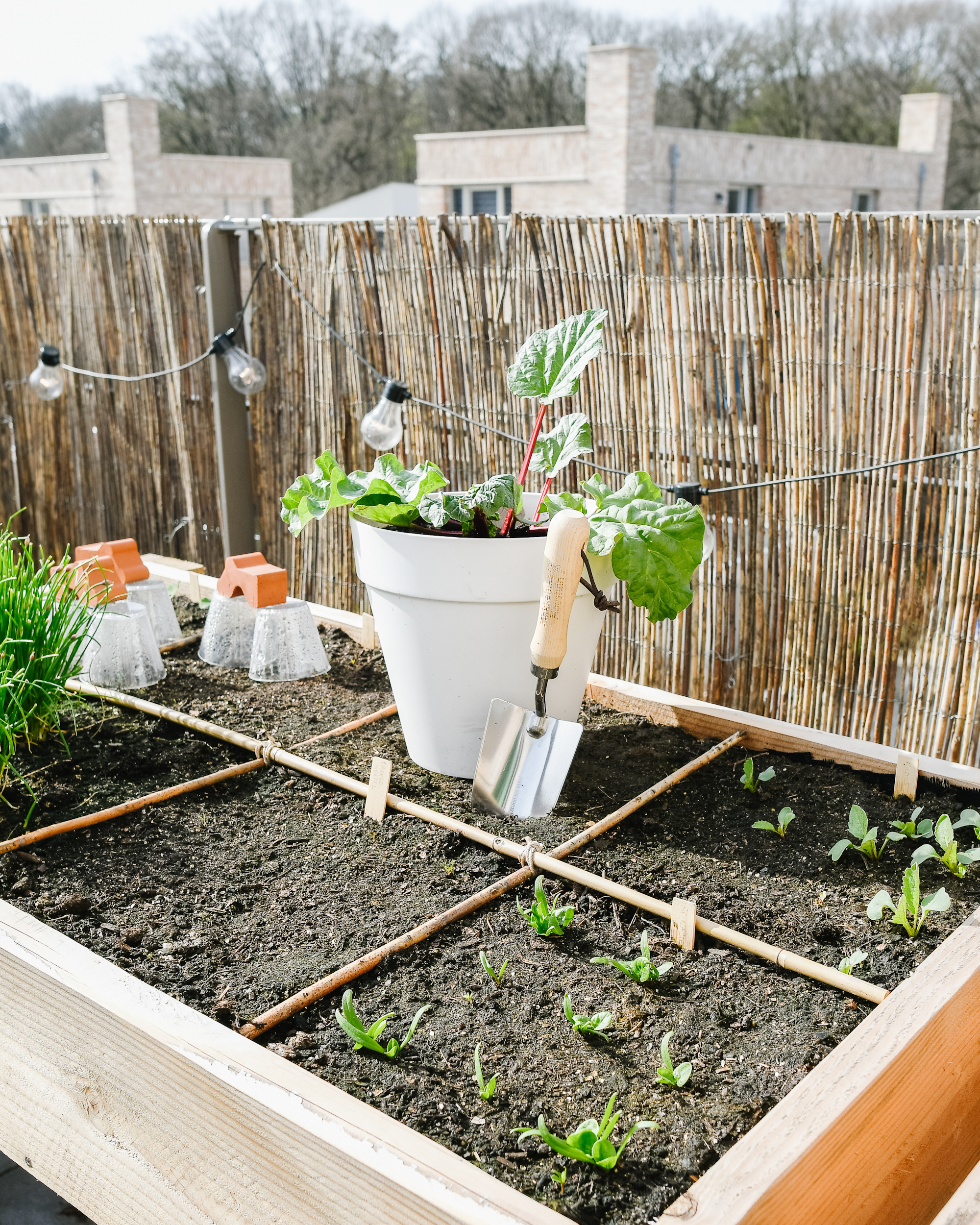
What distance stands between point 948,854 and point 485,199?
813 inches

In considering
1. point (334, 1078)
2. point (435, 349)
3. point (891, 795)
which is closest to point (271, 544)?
point (435, 349)

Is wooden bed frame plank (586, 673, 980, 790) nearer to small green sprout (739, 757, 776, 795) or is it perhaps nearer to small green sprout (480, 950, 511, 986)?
small green sprout (739, 757, 776, 795)

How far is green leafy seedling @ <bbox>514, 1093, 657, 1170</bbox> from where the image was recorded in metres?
0.83

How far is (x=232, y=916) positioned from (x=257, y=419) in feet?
7.26

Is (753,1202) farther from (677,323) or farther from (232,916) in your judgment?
(677,323)

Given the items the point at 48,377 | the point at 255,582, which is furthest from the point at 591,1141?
the point at 48,377

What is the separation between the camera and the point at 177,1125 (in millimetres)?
890

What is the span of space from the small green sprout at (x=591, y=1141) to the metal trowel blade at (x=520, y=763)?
0.59 meters

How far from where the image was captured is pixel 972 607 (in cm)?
204

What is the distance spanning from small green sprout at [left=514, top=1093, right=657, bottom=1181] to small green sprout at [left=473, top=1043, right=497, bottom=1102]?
5 cm

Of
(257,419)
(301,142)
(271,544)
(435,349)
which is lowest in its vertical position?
(271,544)

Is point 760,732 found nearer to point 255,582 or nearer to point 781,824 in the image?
point 781,824

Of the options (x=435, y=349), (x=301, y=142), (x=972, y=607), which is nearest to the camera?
(x=972, y=607)

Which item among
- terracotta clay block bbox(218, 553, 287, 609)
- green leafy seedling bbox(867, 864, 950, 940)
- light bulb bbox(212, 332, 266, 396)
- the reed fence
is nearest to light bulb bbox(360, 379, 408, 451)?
the reed fence
